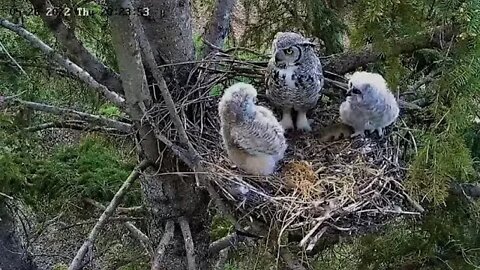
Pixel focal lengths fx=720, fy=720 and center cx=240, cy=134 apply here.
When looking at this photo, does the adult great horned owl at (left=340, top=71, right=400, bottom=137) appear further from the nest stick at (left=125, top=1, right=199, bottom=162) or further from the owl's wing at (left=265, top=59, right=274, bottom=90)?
the nest stick at (left=125, top=1, right=199, bottom=162)

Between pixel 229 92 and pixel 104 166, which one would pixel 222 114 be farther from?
pixel 104 166

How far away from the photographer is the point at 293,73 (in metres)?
2.45

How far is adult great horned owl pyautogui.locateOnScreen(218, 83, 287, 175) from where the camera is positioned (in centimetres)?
219

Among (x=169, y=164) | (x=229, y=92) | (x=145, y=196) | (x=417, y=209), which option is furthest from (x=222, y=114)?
(x=417, y=209)

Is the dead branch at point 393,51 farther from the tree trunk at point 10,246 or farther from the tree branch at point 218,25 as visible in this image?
the tree trunk at point 10,246

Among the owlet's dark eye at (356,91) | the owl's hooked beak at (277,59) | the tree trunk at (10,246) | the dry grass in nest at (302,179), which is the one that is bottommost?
the tree trunk at (10,246)

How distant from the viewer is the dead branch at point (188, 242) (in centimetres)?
219

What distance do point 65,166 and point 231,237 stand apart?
86 cm

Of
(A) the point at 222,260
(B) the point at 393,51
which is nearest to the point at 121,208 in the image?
(A) the point at 222,260

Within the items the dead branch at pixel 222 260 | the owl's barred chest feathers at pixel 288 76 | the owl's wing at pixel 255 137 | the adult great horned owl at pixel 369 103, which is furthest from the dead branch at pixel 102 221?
the dead branch at pixel 222 260

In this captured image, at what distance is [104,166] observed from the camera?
122 inches

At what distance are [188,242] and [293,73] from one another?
2.22 feet

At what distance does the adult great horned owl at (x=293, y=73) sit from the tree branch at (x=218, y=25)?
219mm

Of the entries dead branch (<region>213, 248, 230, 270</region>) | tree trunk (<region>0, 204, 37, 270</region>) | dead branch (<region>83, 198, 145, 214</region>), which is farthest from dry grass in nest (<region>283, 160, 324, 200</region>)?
tree trunk (<region>0, 204, 37, 270</region>)
